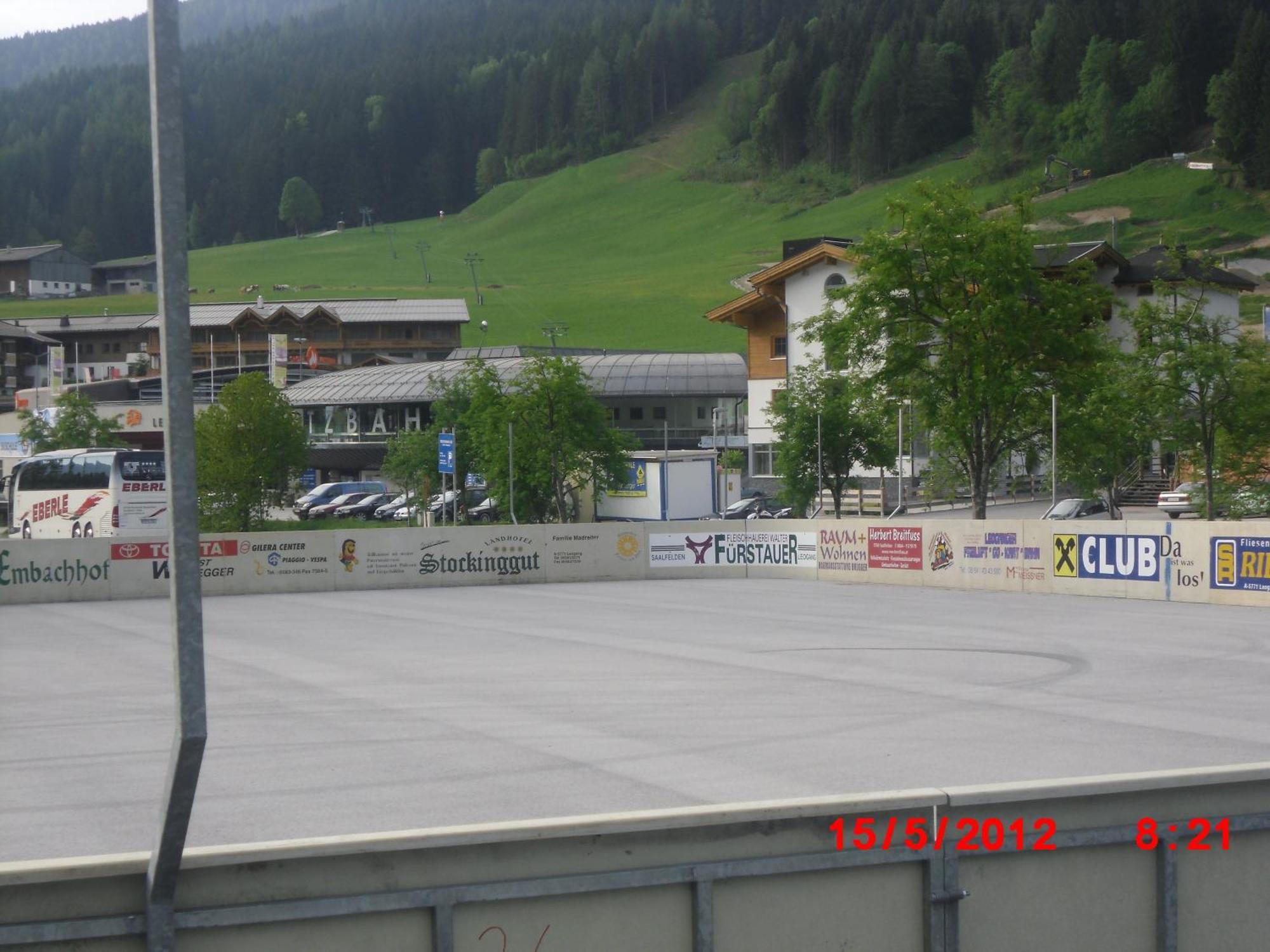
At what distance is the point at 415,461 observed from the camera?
69312 mm

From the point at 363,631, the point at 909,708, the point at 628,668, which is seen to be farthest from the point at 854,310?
the point at 909,708

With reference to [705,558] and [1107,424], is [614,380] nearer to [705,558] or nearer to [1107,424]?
[705,558]

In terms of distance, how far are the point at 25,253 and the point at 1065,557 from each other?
594 ft

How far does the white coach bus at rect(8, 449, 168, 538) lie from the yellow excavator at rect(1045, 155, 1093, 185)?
427 ft

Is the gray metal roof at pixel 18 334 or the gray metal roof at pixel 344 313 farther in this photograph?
the gray metal roof at pixel 344 313

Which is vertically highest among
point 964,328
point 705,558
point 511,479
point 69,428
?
point 964,328

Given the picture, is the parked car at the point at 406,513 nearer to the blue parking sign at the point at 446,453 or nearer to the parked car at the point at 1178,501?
the blue parking sign at the point at 446,453

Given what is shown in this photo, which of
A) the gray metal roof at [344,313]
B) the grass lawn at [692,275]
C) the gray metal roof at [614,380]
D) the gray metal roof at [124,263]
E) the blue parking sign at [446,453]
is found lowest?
the blue parking sign at [446,453]

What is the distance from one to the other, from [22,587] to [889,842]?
3514cm

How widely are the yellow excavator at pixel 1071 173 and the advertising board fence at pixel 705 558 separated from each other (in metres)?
132

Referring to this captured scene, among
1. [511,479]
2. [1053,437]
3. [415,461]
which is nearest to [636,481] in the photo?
[511,479]

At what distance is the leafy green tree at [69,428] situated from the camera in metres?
74.4
